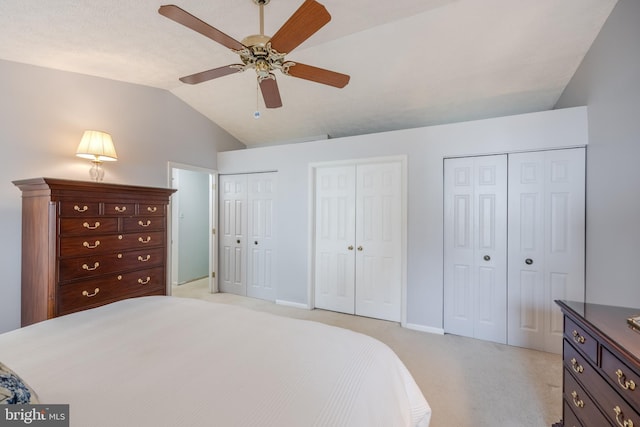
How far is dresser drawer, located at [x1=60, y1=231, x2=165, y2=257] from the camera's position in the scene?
83.6 inches

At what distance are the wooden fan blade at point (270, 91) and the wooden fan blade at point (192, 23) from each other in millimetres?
319

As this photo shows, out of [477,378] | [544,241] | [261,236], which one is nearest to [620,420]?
[477,378]

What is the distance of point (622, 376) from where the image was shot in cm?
98

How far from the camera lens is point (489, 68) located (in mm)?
2662

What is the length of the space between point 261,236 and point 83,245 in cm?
215

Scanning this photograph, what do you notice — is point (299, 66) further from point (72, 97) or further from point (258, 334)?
point (72, 97)

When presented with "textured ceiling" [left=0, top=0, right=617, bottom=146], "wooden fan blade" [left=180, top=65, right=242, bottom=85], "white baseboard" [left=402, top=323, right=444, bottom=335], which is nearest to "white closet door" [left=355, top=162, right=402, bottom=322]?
"white baseboard" [left=402, top=323, right=444, bottom=335]

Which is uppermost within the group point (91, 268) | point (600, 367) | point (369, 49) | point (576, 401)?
point (369, 49)

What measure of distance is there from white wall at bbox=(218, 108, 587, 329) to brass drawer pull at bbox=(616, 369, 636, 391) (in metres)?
1.98

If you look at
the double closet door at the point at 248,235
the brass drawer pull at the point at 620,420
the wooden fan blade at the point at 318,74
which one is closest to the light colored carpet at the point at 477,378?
the brass drawer pull at the point at 620,420

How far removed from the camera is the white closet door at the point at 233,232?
4.24 metres

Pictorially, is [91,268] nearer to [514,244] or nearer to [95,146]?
[95,146]

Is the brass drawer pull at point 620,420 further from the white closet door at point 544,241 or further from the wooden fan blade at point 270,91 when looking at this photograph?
the wooden fan blade at point 270,91

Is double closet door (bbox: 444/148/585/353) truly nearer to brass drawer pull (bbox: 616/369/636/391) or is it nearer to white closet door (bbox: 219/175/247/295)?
brass drawer pull (bbox: 616/369/636/391)
